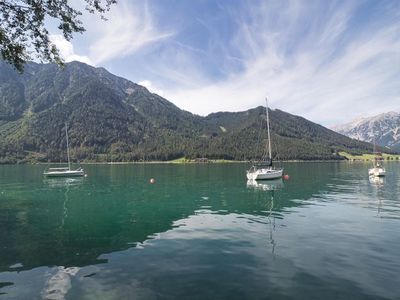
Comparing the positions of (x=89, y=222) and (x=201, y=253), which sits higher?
(x=89, y=222)

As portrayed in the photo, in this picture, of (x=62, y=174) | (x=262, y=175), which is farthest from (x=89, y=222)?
(x=62, y=174)

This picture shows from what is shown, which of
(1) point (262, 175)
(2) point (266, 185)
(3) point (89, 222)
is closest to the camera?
(3) point (89, 222)

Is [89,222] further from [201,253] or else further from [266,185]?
[266,185]

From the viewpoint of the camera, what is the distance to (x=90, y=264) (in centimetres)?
→ 2317

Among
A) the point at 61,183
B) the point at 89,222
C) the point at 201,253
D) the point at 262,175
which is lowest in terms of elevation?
the point at 201,253

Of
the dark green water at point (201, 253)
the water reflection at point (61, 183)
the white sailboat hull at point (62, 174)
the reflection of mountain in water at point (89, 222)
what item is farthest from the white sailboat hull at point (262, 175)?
the white sailboat hull at point (62, 174)

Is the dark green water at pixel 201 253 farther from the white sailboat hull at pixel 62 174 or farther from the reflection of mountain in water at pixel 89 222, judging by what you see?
the white sailboat hull at pixel 62 174

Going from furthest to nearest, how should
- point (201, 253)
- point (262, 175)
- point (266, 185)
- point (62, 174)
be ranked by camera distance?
point (62, 174) < point (262, 175) < point (266, 185) < point (201, 253)

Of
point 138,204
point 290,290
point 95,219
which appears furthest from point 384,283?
point 138,204

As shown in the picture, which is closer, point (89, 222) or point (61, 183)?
point (89, 222)

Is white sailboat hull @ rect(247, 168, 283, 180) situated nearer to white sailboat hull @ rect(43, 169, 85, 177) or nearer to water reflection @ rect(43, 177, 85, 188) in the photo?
water reflection @ rect(43, 177, 85, 188)

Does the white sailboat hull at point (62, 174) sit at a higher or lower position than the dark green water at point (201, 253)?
higher

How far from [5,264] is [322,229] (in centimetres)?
2929

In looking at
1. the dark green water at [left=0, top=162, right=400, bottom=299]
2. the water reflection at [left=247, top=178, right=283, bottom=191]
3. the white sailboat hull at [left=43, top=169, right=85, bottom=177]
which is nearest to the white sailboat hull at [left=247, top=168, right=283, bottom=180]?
the water reflection at [left=247, top=178, right=283, bottom=191]
